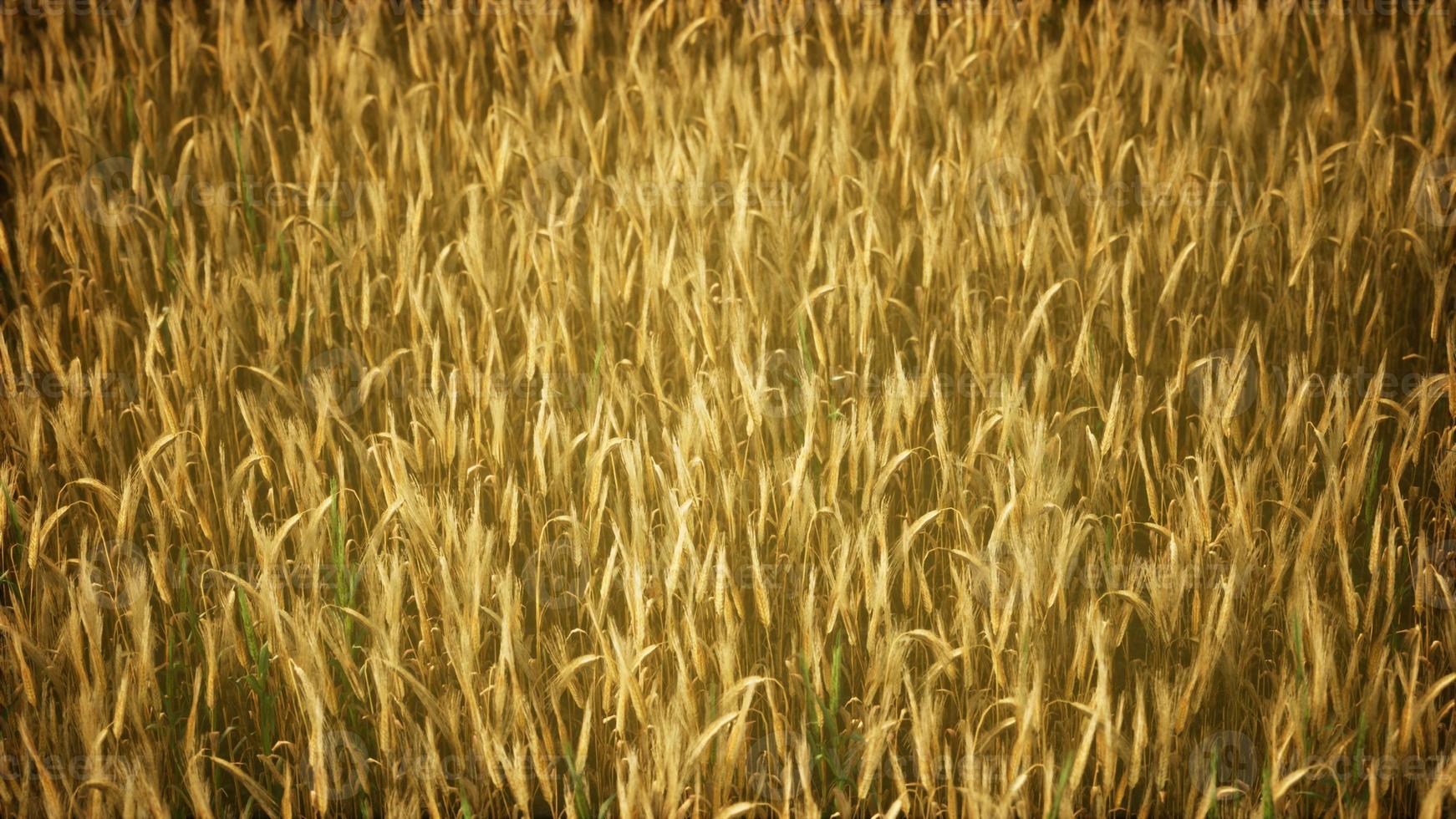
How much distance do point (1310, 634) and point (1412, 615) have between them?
390mm

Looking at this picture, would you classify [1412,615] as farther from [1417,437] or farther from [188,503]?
[188,503]

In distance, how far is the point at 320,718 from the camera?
3.91 ft

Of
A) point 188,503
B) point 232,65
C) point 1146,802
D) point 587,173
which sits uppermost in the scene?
point 232,65

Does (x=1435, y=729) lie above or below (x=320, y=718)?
below

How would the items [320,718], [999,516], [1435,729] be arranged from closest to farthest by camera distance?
[320,718] < [1435,729] < [999,516]

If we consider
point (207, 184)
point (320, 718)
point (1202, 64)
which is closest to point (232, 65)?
point (207, 184)

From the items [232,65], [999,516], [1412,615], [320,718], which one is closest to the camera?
[320,718]

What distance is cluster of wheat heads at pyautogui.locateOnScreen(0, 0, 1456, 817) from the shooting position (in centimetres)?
136

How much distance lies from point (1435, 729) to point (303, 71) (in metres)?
2.85

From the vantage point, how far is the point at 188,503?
1691mm

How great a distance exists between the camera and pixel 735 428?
1.78 metres

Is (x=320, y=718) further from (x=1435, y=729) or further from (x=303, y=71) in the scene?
(x=303, y=71)

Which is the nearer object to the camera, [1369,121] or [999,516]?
[999,516]

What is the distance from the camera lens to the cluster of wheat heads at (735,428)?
4.45ft
